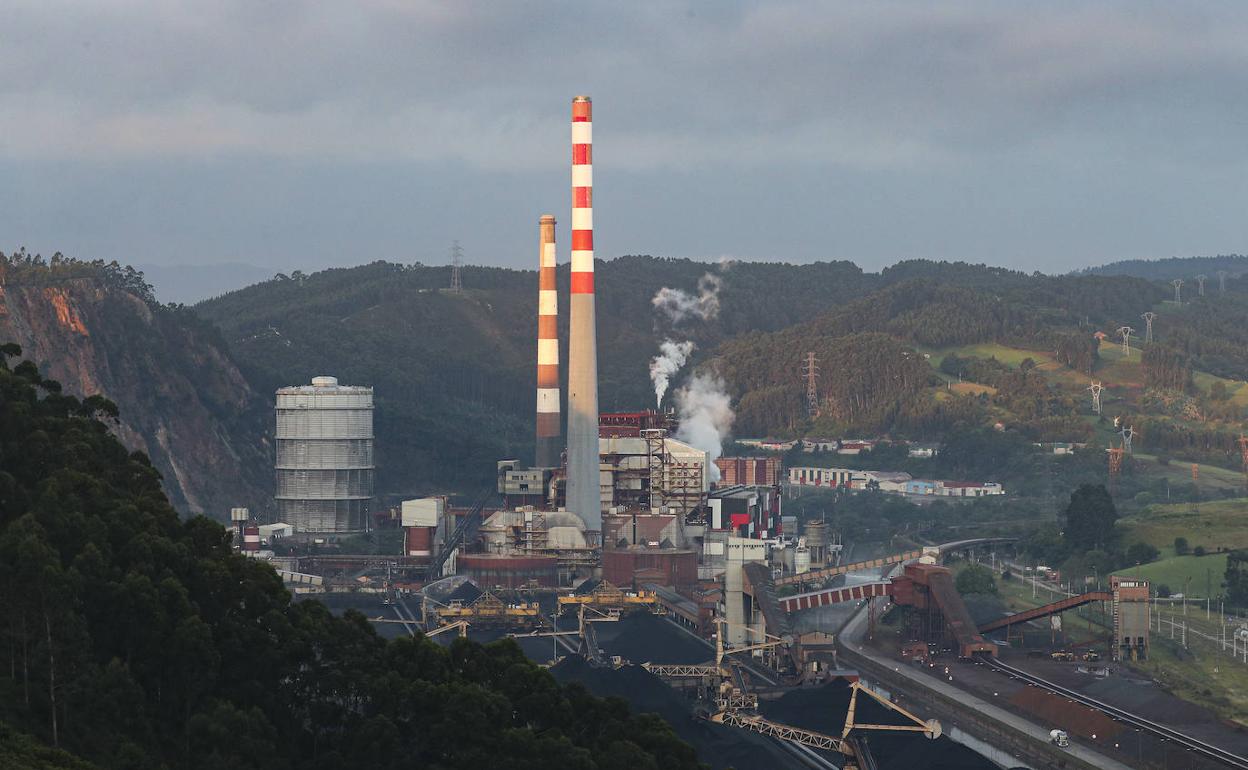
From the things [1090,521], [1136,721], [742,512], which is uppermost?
[742,512]

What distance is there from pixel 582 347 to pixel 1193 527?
1737 inches

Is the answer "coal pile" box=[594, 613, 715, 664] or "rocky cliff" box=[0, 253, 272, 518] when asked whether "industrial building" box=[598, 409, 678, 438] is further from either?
"rocky cliff" box=[0, 253, 272, 518]

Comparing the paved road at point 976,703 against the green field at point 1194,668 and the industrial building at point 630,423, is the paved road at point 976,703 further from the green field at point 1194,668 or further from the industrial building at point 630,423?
the industrial building at point 630,423

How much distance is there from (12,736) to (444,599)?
8125 cm

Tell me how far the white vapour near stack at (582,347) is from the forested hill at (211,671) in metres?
69.4

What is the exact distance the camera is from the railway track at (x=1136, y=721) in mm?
74619

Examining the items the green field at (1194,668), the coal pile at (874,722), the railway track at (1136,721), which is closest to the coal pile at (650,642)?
the railway track at (1136,721)

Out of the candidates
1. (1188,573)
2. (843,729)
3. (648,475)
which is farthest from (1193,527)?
(843,729)

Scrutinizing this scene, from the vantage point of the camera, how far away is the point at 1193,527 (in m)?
143

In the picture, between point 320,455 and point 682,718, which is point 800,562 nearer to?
point 320,455

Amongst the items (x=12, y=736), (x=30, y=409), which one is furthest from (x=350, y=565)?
(x=12, y=736)

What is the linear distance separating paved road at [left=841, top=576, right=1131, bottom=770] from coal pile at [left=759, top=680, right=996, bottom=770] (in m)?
4.93

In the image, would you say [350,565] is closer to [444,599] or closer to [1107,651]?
[444,599]

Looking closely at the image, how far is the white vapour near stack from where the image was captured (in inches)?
4828
